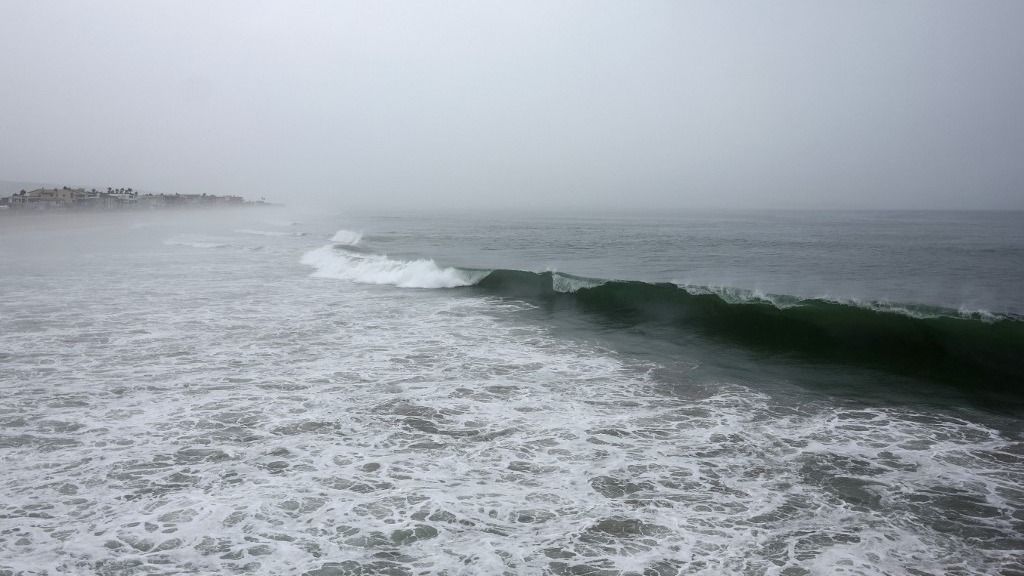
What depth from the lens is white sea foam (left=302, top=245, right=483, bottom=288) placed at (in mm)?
20797

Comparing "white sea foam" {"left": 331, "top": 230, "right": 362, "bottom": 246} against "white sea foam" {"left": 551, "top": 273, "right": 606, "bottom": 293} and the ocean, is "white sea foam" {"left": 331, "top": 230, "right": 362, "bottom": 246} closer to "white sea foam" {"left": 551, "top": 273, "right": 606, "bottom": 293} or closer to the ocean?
"white sea foam" {"left": 551, "top": 273, "right": 606, "bottom": 293}

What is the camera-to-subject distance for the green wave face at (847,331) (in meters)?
10.7

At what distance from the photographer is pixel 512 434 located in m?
6.74

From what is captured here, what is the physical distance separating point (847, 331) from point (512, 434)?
9.44 meters

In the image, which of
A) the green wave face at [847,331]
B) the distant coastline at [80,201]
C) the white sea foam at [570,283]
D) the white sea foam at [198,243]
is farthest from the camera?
the distant coastline at [80,201]

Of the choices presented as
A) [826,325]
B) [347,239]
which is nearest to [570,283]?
[826,325]

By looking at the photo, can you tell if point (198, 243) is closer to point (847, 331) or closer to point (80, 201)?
point (847, 331)

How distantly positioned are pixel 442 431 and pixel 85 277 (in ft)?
59.6

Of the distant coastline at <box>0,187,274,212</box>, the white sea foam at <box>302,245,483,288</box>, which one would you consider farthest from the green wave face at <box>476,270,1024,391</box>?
the distant coastline at <box>0,187,274,212</box>

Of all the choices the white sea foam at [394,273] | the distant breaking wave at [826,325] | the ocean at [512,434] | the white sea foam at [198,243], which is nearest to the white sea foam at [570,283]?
the distant breaking wave at [826,325]

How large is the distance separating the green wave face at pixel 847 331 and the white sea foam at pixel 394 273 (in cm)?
543

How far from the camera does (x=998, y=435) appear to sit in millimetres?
7180

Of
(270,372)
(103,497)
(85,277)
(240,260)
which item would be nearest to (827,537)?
(103,497)

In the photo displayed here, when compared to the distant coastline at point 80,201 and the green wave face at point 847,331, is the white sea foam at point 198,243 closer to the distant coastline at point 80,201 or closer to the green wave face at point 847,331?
the green wave face at point 847,331
